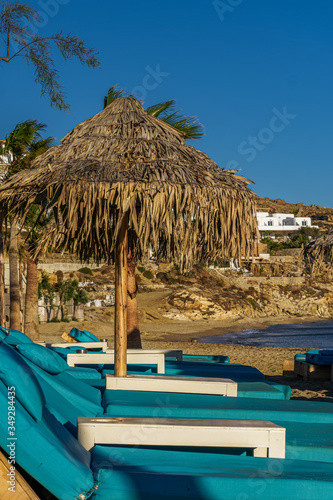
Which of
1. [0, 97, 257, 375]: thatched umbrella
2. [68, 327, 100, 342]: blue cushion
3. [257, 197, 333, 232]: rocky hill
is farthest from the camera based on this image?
[257, 197, 333, 232]: rocky hill

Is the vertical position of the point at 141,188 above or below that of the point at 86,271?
above

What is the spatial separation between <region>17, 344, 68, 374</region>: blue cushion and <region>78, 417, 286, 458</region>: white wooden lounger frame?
45.1 inches

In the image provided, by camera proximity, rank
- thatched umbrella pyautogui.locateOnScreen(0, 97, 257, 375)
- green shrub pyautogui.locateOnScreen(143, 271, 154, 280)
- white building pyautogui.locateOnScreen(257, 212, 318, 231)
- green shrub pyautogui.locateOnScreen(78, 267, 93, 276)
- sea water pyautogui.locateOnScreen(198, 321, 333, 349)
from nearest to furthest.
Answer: thatched umbrella pyautogui.locateOnScreen(0, 97, 257, 375) < sea water pyautogui.locateOnScreen(198, 321, 333, 349) < green shrub pyautogui.locateOnScreen(78, 267, 93, 276) < green shrub pyautogui.locateOnScreen(143, 271, 154, 280) < white building pyautogui.locateOnScreen(257, 212, 318, 231)

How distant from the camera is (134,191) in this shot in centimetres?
421

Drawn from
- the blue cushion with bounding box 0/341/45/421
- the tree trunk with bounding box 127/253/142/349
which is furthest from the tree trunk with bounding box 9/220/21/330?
the blue cushion with bounding box 0/341/45/421

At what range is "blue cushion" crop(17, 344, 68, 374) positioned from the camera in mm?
3636

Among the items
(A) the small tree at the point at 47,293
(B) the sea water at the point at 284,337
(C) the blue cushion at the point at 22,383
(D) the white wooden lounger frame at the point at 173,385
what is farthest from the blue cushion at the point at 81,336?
(B) the sea water at the point at 284,337

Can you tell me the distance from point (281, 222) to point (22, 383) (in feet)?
275

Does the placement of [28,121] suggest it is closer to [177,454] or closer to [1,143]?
[1,143]

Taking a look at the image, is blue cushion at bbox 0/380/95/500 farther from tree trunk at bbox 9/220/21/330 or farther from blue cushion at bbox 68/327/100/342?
tree trunk at bbox 9/220/21/330

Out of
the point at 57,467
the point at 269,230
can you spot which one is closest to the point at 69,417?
the point at 57,467

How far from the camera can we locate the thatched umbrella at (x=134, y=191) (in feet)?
14.0

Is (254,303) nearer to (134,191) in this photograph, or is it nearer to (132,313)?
(132,313)

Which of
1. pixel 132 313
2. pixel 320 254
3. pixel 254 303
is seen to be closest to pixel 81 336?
pixel 132 313
